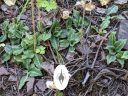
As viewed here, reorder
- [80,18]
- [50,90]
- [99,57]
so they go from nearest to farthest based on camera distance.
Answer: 1. [50,90]
2. [99,57]
3. [80,18]

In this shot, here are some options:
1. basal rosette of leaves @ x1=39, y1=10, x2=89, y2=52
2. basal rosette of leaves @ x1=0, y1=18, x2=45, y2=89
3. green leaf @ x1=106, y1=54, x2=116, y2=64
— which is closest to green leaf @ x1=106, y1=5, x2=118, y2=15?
basal rosette of leaves @ x1=39, y1=10, x2=89, y2=52

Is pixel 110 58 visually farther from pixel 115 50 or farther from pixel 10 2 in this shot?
pixel 10 2

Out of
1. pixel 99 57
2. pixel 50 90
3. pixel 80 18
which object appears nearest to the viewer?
pixel 50 90

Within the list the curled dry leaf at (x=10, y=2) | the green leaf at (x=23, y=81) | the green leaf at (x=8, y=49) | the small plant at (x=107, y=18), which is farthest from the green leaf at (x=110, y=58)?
the curled dry leaf at (x=10, y=2)

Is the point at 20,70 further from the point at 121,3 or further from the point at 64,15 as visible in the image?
the point at 121,3

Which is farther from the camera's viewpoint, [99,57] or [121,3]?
[121,3]

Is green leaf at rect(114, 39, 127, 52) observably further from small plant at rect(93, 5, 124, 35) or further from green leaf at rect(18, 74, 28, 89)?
green leaf at rect(18, 74, 28, 89)

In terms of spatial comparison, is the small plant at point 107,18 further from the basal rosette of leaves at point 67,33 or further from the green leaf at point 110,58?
the green leaf at point 110,58

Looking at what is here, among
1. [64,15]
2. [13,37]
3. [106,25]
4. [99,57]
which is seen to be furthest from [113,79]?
[13,37]
